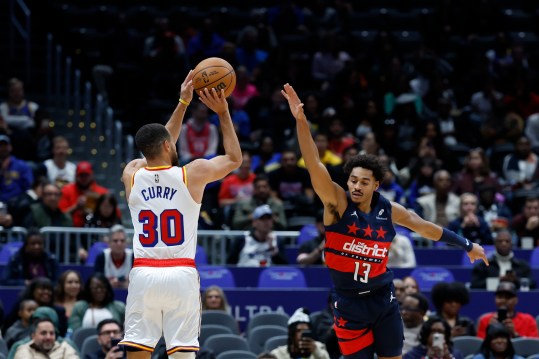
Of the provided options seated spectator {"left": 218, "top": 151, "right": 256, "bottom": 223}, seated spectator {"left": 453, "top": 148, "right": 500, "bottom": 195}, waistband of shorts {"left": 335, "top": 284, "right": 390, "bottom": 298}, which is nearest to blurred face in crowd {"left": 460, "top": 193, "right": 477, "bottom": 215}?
seated spectator {"left": 453, "top": 148, "right": 500, "bottom": 195}

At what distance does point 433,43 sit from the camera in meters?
23.5

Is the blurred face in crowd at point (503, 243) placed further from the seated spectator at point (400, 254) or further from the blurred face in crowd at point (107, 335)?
the blurred face in crowd at point (107, 335)

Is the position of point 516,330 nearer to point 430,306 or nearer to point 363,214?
point 430,306

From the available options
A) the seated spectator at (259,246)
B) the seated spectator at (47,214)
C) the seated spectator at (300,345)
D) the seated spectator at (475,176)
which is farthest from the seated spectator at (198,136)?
the seated spectator at (300,345)

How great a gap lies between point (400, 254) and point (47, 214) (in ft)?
15.8

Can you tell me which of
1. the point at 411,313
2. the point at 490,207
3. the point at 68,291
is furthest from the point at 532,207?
the point at 68,291

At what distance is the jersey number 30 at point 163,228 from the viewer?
9.33 metres

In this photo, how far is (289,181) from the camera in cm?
1858

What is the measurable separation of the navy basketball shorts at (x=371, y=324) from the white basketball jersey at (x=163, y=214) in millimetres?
1371

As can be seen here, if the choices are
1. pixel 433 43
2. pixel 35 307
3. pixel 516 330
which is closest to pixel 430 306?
pixel 516 330

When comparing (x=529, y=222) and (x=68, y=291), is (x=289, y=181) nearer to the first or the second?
(x=529, y=222)

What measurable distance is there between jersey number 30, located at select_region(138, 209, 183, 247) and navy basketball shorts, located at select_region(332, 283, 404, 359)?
147cm

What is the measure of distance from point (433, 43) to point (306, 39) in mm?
2506

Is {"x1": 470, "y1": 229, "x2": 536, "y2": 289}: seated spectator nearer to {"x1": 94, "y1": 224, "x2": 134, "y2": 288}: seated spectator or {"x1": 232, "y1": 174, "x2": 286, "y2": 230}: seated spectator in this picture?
{"x1": 232, "y1": 174, "x2": 286, "y2": 230}: seated spectator
